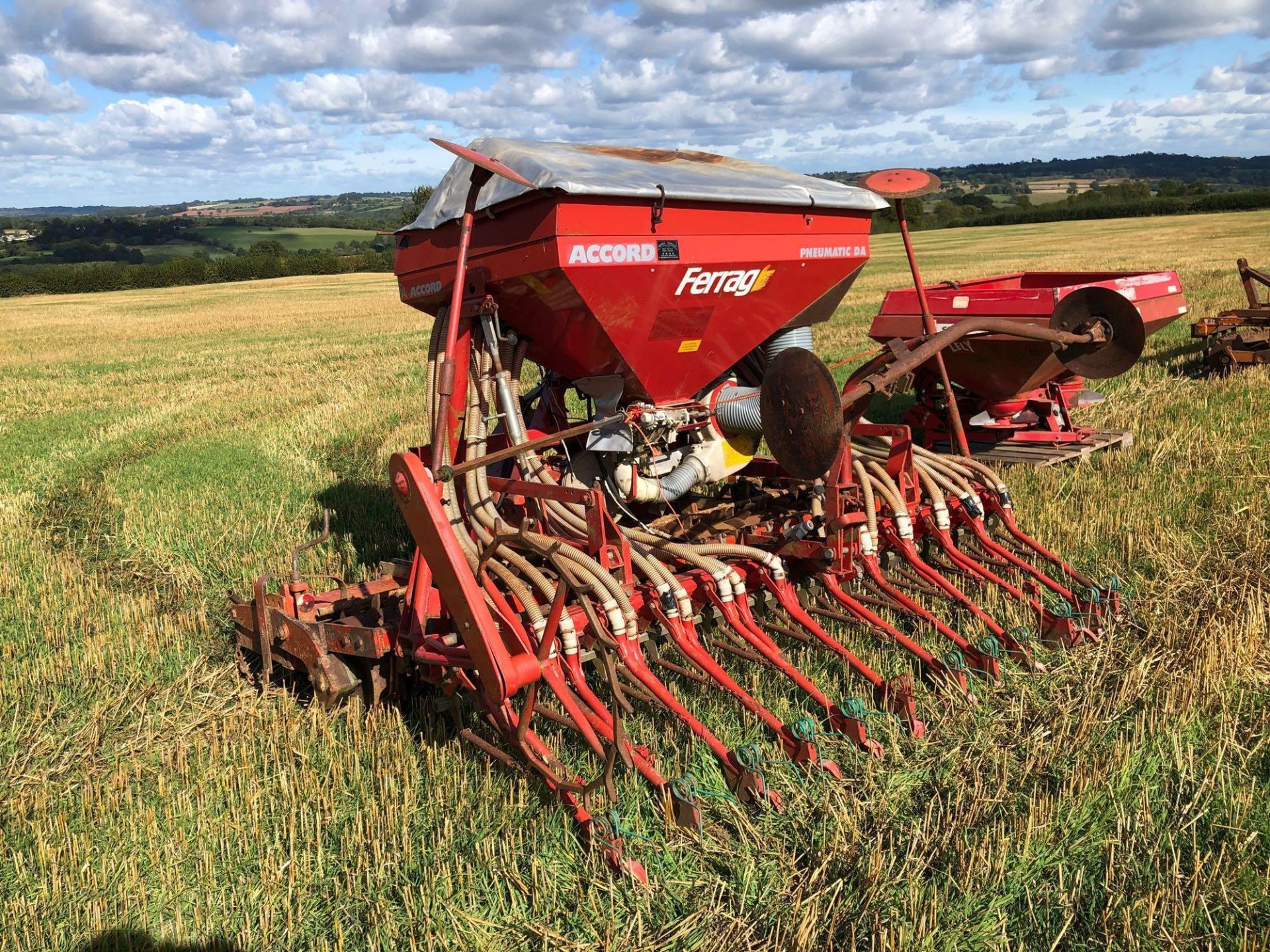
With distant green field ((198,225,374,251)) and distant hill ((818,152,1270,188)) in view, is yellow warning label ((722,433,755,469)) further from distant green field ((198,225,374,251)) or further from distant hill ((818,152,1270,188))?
distant hill ((818,152,1270,188))

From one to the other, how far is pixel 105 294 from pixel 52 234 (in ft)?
150

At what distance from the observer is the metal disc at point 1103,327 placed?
5.50 metres

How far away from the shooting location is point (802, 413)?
4117 millimetres

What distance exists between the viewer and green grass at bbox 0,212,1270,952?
117 inches

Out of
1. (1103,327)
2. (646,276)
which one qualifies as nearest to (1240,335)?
(1103,327)

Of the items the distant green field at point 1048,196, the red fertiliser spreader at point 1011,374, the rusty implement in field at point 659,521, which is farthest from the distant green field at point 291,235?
the rusty implement in field at point 659,521

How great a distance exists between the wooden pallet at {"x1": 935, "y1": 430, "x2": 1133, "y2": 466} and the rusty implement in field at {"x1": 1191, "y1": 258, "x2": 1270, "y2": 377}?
3.16 meters

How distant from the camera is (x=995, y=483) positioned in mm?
5617

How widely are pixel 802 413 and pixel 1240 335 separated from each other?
906 centimetres

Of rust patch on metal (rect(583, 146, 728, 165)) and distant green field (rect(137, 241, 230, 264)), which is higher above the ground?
distant green field (rect(137, 241, 230, 264))

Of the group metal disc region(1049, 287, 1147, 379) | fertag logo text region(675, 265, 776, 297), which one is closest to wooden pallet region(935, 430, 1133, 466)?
metal disc region(1049, 287, 1147, 379)

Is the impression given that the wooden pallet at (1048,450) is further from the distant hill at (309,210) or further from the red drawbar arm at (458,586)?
the distant hill at (309,210)

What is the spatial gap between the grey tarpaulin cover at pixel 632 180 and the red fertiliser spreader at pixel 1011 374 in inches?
95.8

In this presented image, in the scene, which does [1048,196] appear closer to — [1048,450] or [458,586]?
[1048,450]
